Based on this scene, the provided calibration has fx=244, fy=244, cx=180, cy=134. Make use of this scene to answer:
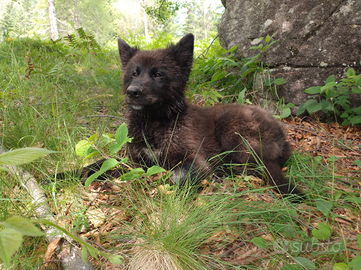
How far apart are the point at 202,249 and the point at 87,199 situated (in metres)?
1.10

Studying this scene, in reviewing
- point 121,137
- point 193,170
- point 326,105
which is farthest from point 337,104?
point 121,137

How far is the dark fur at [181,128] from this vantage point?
2.68 m

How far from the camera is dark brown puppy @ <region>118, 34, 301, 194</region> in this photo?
8.77ft

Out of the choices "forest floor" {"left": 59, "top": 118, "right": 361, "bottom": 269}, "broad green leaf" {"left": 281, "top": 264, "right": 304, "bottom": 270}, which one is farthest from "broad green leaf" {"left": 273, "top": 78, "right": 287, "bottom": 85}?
"broad green leaf" {"left": 281, "top": 264, "right": 304, "bottom": 270}

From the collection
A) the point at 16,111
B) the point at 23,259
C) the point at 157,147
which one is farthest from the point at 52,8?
the point at 23,259

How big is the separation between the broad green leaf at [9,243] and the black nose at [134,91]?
1.96 meters

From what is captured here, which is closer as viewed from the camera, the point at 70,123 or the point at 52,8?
the point at 70,123

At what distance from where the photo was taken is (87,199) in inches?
85.2

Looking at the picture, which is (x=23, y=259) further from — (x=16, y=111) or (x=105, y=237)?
(x=16, y=111)

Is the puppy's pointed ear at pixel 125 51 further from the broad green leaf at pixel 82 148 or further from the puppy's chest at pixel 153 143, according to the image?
the broad green leaf at pixel 82 148

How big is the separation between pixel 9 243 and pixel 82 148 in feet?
4.38

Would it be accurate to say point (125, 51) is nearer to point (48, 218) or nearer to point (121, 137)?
point (121, 137)

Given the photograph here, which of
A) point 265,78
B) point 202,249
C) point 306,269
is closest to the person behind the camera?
point 306,269

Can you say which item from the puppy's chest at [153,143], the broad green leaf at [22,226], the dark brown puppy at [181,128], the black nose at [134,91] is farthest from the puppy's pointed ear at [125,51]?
the broad green leaf at [22,226]
